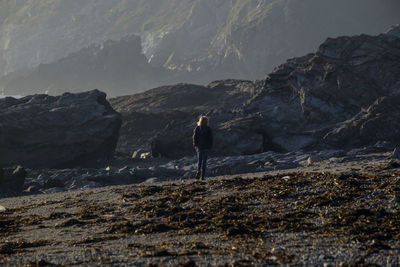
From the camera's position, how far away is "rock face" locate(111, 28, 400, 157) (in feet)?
141

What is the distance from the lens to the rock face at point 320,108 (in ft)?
141

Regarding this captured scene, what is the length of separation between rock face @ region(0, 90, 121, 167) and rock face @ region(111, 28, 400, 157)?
459 centimetres

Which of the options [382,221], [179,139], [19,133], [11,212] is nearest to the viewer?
[382,221]

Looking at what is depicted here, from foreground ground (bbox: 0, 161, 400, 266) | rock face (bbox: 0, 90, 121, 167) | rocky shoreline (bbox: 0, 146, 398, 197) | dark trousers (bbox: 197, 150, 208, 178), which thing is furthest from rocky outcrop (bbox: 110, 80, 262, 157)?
foreground ground (bbox: 0, 161, 400, 266)

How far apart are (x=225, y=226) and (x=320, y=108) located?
1395 inches

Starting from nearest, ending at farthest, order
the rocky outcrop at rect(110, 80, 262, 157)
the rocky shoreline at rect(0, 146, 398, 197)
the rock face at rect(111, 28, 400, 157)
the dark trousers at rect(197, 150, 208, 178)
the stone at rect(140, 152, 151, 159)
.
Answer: the dark trousers at rect(197, 150, 208, 178)
the rocky shoreline at rect(0, 146, 398, 197)
the rock face at rect(111, 28, 400, 157)
the rocky outcrop at rect(110, 80, 262, 157)
the stone at rect(140, 152, 151, 159)

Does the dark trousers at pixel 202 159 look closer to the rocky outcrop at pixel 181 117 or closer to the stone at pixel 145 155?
the rocky outcrop at pixel 181 117

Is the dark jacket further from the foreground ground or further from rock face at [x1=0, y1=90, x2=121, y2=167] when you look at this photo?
rock face at [x1=0, y1=90, x2=121, y2=167]

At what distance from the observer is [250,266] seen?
9.73 m

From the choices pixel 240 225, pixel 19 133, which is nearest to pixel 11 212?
pixel 240 225

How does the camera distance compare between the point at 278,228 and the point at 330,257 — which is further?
the point at 278,228

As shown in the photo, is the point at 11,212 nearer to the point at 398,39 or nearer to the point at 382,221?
the point at 382,221

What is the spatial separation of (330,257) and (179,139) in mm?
39080

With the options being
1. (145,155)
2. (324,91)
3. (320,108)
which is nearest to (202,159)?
(320,108)
